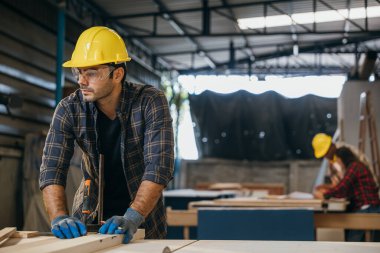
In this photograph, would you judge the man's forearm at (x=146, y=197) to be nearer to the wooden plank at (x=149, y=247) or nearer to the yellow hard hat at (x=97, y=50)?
the wooden plank at (x=149, y=247)

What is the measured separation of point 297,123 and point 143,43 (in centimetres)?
532

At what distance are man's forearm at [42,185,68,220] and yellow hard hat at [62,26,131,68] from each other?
69 centimetres

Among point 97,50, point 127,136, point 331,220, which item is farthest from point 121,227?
point 331,220

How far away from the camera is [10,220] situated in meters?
9.83

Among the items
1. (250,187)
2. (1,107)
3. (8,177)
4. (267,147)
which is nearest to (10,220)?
(8,177)

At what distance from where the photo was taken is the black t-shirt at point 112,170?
3.37 m

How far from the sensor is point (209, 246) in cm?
250

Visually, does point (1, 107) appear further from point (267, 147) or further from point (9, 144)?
point (267, 147)

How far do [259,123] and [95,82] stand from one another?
14.0m

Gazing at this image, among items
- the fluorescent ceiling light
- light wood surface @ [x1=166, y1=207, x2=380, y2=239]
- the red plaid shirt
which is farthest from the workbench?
the fluorescent ceiling light

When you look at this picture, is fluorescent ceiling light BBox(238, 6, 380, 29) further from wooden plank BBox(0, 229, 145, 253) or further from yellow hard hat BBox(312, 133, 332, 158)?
wooden plank BBox(0, 229, 145, 253)

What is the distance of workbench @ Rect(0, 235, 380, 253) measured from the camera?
230 centimetres

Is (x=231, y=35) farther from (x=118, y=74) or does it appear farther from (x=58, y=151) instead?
(x=58, y=151)

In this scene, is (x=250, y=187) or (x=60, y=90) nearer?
(x=60, y=90)
